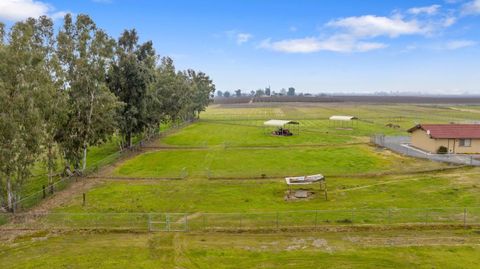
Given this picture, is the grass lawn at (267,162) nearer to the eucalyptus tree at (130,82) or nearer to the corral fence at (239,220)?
the eucalyptus tree at (130,82)

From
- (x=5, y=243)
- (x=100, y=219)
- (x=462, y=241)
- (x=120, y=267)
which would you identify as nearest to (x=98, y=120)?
(x=100, y=219)

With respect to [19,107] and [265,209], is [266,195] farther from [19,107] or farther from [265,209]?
[19,107]

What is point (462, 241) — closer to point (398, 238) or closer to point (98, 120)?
point (398, 238)

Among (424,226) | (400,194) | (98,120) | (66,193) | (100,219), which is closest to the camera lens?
(424,226)

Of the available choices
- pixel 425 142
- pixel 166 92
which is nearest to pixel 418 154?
pixel 425 142

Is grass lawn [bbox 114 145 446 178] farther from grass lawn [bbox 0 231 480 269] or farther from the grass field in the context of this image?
grass lawn [bbox 0 231 480 269]

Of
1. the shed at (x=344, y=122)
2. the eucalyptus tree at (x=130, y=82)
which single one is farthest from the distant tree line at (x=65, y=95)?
the shed at (x=344, y=122)
